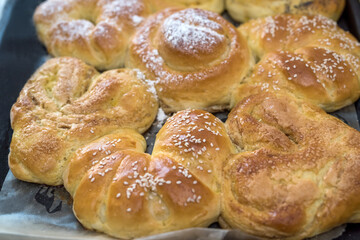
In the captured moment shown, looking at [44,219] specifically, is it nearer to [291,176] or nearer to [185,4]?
[291,176]

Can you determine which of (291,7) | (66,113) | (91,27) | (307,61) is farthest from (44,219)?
(291,7)

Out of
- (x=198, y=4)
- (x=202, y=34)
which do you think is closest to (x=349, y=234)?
(x=202, y=34)

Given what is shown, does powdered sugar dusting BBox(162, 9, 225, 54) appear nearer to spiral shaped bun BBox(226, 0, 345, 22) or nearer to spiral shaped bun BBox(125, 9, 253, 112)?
spiral shaped bun BBox(125, 9, 253, 112)

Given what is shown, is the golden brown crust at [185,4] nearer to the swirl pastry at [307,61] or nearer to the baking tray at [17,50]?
the baking tray at [17,50]

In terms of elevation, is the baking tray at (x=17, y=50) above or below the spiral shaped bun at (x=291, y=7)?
below

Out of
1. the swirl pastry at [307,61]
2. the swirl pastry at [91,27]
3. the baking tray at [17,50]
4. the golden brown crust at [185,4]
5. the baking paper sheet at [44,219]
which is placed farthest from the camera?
the golden brown crust at [185,4]

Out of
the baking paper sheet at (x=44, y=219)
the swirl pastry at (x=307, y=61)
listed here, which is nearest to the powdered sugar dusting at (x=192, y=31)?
the swirl pastry at (x=307, y=61)

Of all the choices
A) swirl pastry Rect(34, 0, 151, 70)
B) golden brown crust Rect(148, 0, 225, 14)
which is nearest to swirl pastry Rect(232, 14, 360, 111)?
golden brown crust Rect(148, 0, 225, 14)
